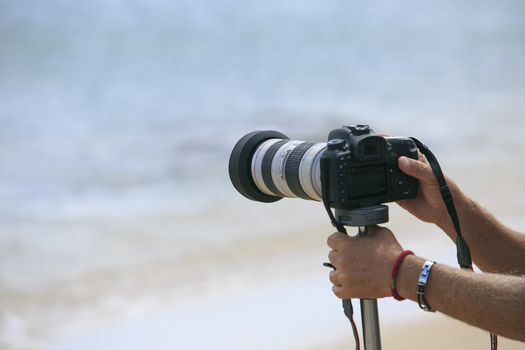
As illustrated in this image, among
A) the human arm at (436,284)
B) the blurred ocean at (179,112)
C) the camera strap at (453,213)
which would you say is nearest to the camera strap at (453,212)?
the camera strap at (453,213)

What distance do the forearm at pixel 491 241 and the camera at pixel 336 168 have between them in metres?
0.16

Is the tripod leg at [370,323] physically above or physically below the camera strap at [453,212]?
below

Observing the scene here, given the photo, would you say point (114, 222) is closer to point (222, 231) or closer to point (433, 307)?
point (222, 231)

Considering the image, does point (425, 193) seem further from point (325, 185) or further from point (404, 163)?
point (325, 185)

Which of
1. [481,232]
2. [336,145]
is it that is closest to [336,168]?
[336,145]

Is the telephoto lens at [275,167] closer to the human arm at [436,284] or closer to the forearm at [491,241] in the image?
the human arm at [436,284]

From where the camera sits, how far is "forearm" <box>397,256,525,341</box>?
106 cm

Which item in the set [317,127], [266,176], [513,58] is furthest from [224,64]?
[266,176]

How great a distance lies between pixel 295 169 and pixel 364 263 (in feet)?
0.69

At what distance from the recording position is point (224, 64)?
694 centimetres

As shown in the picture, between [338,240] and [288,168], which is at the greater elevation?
[288,168]

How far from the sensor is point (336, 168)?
1120mm

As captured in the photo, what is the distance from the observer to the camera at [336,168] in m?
1.13

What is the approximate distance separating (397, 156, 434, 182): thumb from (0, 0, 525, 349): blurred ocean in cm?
174
